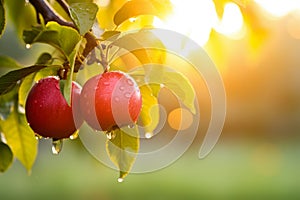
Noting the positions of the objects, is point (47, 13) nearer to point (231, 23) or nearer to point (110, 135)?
point (110, 135)

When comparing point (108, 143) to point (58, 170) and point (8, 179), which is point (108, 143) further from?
point (58, 170)

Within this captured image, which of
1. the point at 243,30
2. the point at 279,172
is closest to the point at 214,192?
the point at 279,172

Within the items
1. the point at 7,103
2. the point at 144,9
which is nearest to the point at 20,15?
the point at 7,103

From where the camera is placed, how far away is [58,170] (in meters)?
11.4

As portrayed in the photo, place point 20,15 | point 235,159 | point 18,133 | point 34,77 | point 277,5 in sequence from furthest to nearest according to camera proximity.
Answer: point 235,159 → point 20,15 → point 18,133 → point 277,5 → point 34,77

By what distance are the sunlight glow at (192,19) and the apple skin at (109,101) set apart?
0.22 meters

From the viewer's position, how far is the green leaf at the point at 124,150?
1021 mm

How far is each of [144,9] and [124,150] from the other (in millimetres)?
223

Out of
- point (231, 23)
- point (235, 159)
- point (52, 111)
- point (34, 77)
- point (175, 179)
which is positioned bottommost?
point (52, 111)

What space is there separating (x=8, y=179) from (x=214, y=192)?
120 inches

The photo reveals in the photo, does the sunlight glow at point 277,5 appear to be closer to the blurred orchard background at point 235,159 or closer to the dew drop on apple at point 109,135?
the dew drop on apple at point 109,135

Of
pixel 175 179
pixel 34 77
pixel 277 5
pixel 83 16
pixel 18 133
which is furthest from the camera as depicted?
Result: pixel 175 179

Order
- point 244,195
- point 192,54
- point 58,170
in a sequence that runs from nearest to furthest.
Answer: point 192,54 < point 244,195 < point 58,170

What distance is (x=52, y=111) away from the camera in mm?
921
